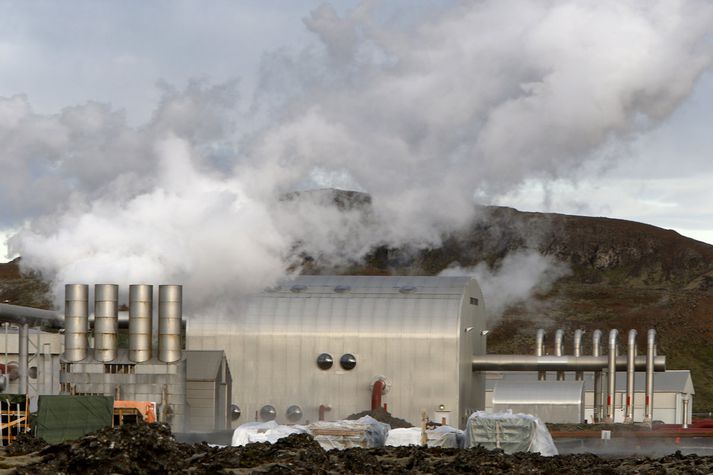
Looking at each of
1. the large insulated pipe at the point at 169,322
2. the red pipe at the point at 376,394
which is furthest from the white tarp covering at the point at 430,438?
the red pipe at the point at 376,394

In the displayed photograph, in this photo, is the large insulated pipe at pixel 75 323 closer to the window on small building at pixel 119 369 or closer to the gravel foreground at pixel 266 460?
the window on small building at pixel 119 369

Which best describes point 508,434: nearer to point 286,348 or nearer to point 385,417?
point 385,417

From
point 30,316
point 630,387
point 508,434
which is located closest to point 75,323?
point 30,316

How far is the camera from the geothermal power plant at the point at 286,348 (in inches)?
2921

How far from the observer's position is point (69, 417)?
2061 inches

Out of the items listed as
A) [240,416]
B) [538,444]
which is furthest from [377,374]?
[538,444]

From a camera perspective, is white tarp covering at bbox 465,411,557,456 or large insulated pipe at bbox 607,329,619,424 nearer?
white tarp covering at bbox 465,411,557,456

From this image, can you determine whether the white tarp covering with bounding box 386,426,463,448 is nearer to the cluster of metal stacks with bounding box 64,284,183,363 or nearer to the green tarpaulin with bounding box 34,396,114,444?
the green tarpaulin with bounding box 34,396,114,444

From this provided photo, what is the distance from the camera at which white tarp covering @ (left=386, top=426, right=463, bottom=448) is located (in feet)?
176

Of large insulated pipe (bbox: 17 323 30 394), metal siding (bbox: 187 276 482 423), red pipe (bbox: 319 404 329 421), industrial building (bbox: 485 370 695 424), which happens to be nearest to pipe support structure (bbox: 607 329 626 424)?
industrial building (bbox: 485 370 695 424)

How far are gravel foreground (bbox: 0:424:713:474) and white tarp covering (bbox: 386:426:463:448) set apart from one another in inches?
200

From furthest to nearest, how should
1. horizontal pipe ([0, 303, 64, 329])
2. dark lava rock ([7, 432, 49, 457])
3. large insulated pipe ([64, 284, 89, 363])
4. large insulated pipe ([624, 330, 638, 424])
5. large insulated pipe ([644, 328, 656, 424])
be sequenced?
large insulated pipe ([644, 328, 656, 424]) → large insulated pipe ([624, 330, 638, 424]) → horizontal pipe ([0, 303, 64, 329]) → large insulated pipe ([64, 284, 89, 363]) → dark lava rock ([7, 432, 49, 457])

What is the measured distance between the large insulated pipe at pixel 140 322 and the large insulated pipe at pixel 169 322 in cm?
60

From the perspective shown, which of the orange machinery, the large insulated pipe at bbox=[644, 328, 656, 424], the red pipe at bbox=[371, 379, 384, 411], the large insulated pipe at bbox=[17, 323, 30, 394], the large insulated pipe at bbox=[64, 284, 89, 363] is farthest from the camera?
the large insulated pipe at bbox=[644, 328, 656, 424]
